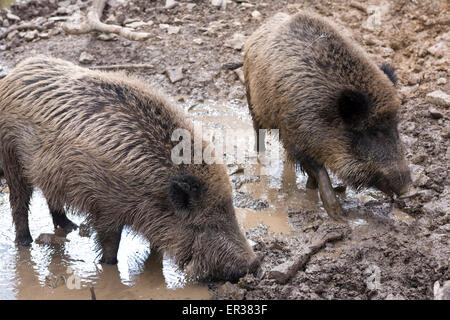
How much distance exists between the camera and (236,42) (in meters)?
10.2

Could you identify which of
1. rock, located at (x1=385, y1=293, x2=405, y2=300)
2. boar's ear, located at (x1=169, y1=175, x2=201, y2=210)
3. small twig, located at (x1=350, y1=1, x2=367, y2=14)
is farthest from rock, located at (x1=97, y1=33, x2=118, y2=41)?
rock, located at (x1=385, y1=293, x2=405, y2=300)

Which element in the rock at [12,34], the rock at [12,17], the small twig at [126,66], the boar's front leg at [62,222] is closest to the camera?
the boar's front leg at [62,222]

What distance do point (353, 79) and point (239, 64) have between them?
392 centimetres

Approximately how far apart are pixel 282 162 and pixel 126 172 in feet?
11.0

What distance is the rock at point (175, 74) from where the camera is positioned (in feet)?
31.4

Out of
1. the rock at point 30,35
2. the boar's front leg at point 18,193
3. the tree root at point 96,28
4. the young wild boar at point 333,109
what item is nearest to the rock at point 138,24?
the tree root at point 96,28

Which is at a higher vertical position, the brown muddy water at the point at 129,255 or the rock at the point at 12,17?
the rock at the point at 12,17

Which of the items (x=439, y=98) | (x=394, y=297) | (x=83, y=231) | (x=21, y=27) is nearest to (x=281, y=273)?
(x=394, y=297)

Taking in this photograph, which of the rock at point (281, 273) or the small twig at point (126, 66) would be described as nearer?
the rock at point (281, 273)

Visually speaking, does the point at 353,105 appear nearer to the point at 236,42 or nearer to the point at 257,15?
the point at 236,42

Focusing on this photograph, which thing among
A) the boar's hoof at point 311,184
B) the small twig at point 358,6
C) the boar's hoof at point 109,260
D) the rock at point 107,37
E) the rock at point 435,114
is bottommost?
the boar's hoof at point 311,184

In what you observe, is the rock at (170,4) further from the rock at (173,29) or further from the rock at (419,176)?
the rock at (419,176)

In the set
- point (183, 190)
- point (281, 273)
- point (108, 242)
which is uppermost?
point (183, 190)

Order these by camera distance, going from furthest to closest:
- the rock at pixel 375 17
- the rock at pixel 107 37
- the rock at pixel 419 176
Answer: the rock at pixel 107 37
the rock at pixel 375 17
the rock at pixel 419 176
